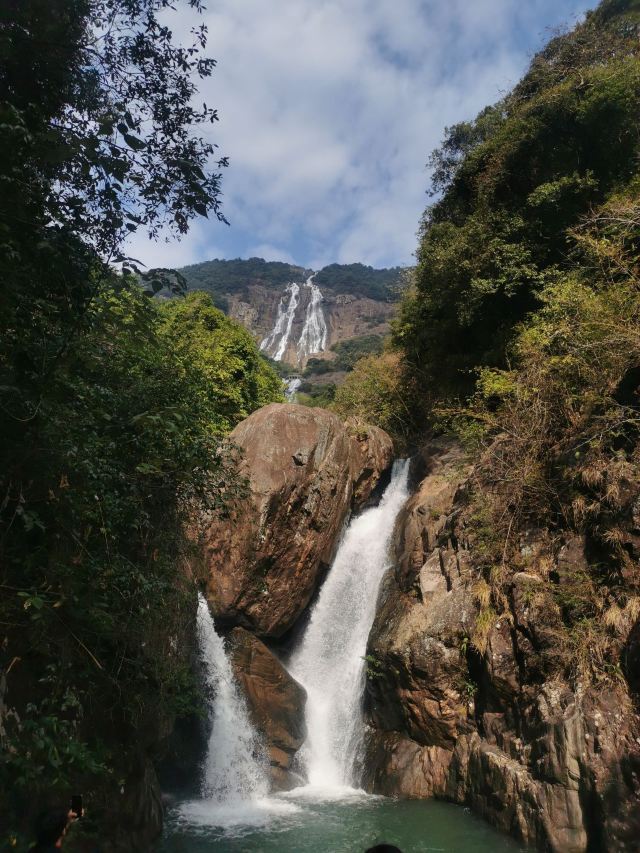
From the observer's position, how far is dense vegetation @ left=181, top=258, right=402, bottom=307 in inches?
4611

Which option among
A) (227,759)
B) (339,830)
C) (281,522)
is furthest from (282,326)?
(339,830)

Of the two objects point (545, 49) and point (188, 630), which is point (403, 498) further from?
point (545, 49)

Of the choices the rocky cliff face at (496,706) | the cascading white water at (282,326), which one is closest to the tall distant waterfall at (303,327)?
the cascading white water at (282,326)

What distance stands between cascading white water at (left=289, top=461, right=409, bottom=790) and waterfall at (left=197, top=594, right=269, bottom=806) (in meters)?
1.39

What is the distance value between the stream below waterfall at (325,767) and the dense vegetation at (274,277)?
9661 cm

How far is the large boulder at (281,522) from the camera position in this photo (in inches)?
506

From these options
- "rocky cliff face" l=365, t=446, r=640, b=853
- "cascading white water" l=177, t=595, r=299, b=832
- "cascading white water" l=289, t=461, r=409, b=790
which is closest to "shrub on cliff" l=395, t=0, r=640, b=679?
"rocky cliff face" l=365, t=446, r=640, b=853

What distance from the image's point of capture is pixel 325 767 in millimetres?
12039

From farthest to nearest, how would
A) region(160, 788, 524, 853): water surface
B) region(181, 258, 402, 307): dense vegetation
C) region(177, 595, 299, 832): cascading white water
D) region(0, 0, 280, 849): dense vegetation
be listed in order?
region(181, 258, 402, 307): dense vegetation
region(177, 595, 299, 832): cascading white water
region(160, 788, 524, 853): water surface
region(0, 0, 280, 849): dense vegetation

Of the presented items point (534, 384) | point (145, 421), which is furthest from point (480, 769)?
point (145, 421)

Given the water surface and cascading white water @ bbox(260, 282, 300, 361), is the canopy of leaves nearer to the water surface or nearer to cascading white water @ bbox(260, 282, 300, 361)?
the water surface

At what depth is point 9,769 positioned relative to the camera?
3.93 metres

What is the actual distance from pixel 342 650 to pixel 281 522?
365 cm

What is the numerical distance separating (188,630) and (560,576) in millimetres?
6795
